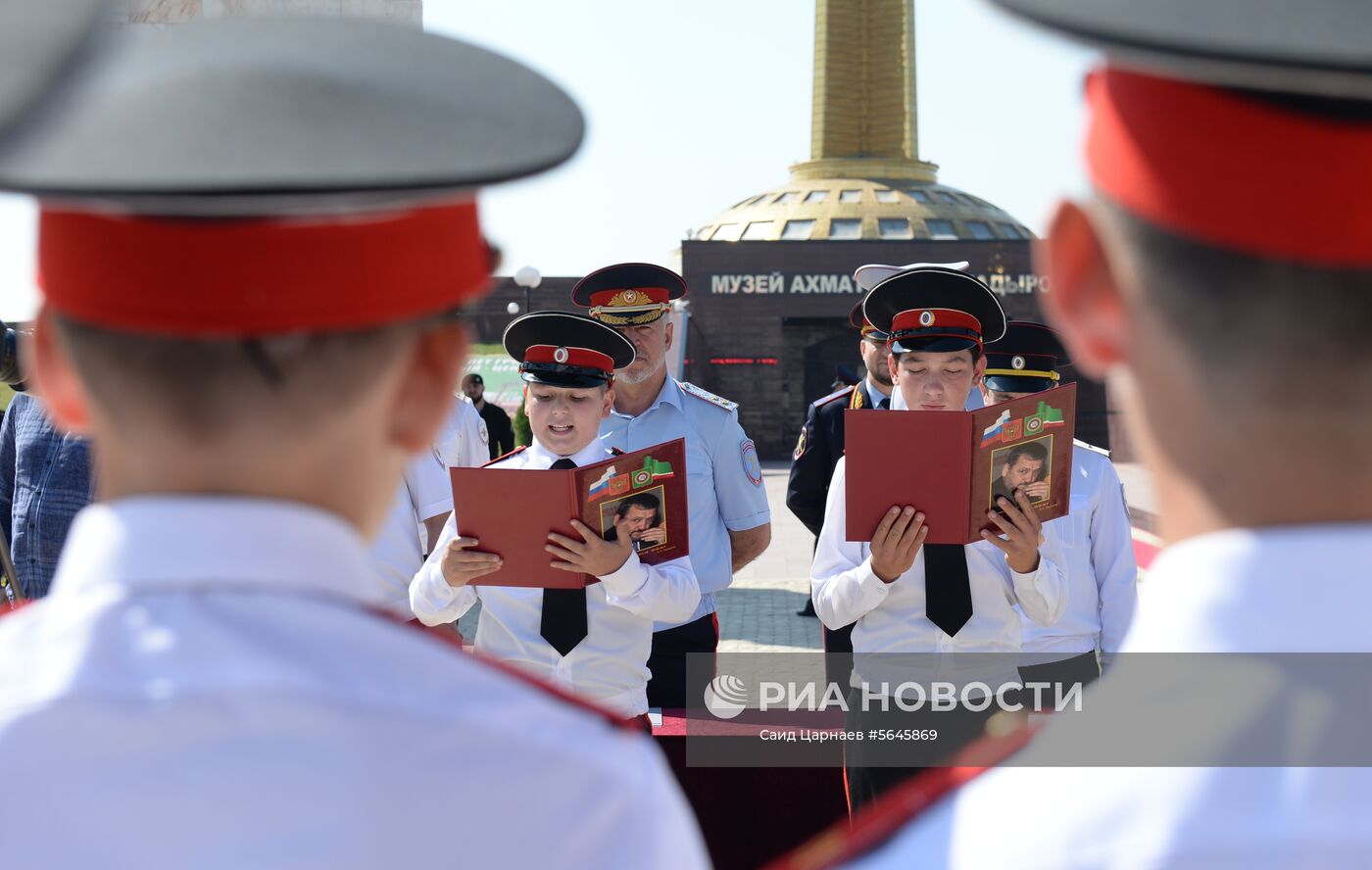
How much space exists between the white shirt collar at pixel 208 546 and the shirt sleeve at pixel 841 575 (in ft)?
8.87

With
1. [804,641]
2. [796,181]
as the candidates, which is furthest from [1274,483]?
[796,181]

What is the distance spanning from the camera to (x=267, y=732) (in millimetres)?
945

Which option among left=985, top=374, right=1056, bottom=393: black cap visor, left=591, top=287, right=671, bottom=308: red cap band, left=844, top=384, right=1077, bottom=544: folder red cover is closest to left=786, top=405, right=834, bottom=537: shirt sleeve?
left=591, top=287, right=671, bottom=308: red cap band

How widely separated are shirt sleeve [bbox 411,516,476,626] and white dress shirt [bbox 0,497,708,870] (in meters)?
2.82

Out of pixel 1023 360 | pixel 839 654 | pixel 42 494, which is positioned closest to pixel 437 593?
pixel 839 654

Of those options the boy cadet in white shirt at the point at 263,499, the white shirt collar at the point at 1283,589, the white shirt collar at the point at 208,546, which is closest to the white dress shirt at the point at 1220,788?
the white shirt collar at the point at 1283,589

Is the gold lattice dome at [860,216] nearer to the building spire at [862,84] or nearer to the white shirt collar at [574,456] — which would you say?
the building spire at [862,84]

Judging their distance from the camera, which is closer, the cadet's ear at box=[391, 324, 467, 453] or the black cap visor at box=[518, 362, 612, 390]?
the cadet's ear at box=[391, 324, 467, 453]

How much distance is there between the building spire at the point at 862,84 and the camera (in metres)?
50.8

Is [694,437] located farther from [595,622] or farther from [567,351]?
[595,622]

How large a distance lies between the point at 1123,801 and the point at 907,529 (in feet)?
8.23

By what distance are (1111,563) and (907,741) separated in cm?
86

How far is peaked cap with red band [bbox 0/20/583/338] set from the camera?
3.11 ft

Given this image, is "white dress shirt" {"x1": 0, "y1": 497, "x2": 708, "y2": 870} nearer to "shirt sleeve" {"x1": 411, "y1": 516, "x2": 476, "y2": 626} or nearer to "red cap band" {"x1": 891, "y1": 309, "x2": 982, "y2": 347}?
"shirt sleeve" {"x1": 411, "y1": 516, "x2": 476, "y2": 626}
